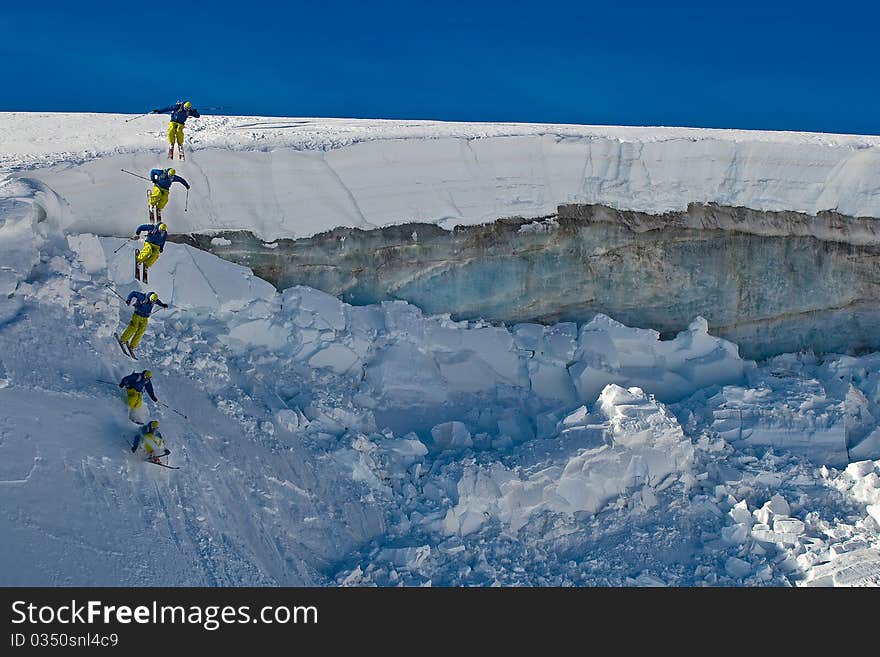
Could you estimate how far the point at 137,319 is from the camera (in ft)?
27.9

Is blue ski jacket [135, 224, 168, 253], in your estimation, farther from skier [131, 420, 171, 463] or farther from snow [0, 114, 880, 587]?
skier [131, 420, 171, 463]

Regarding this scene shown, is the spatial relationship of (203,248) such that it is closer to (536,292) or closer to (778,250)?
(536,292)

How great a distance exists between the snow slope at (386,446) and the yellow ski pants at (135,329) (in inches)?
8.0

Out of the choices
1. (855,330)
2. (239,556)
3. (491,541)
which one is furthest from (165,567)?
(855,330)

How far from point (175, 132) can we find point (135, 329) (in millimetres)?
2451

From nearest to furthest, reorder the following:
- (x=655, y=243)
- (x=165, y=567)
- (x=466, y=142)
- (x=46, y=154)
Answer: (x=165, y=567), (x=46, y=154), (x=466, y=142), (x=655, y=243)

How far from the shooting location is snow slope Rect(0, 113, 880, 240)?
1009 cm

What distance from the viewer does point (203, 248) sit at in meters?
10.2

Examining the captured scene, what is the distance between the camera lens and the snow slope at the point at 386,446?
23.9ft

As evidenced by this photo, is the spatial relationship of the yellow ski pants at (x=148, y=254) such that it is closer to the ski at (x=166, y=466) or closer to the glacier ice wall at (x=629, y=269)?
the glacier ice wall at (x=629, y=269)

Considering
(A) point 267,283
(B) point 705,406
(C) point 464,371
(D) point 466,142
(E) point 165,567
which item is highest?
(D) point 466,142

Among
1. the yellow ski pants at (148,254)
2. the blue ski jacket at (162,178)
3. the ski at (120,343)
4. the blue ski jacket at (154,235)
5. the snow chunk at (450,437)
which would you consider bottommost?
the snow chunk at (450,437)

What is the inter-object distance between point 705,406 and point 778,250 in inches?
106

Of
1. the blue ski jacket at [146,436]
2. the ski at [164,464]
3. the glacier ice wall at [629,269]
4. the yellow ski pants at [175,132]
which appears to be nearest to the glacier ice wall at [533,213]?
the glacier ice wall at [629,269]
